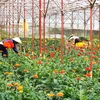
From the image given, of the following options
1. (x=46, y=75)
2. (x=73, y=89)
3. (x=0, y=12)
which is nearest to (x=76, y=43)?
(x=46, y=75)

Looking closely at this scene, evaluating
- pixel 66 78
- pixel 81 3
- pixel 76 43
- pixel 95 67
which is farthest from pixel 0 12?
pixel 66 78

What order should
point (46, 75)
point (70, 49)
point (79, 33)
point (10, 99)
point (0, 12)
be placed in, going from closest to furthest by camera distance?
point (10, 99) → point (46, 75) → point (70, 49) → point (0, 12) → point (79, 33)

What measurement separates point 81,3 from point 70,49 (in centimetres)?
482

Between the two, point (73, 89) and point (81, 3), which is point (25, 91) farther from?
point (81, 3)

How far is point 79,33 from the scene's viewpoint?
30672mm

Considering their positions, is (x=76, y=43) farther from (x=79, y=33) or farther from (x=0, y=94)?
(x=79, y=33)

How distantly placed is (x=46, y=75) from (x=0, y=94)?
2.10 metres

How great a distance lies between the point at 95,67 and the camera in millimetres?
8625

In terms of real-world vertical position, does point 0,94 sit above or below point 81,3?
below

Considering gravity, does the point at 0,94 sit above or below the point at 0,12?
below

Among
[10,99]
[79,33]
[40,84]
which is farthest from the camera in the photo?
[79,33]

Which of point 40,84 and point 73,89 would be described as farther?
point 40,84

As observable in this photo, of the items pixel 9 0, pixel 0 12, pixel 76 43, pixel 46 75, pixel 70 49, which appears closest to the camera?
pixel 46 75

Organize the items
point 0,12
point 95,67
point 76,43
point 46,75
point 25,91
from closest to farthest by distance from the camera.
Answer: point 25,91 → point 46,75 → point 95,67 → point 76,43 → point 0,12
